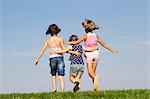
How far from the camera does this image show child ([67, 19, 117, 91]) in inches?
598

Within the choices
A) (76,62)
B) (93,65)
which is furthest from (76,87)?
(76,62)

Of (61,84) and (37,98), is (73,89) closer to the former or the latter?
(61,84)

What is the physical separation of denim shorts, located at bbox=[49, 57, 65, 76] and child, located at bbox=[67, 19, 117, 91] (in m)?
0.87

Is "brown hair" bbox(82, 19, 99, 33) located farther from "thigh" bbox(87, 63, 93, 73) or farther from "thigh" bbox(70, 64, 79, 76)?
"thigh" bbox(70, 64, 79, 76)

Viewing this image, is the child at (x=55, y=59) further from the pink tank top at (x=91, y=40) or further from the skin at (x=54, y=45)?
the pink tank top at (x=91, y=40)

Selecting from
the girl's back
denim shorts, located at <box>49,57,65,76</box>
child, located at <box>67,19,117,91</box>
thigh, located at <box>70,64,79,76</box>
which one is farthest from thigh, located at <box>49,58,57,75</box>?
child, located at <box>67,19,117,91</box>

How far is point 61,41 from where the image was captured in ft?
51.9

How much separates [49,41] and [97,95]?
16.1 feet

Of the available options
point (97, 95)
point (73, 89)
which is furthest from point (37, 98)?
point (73, 89)

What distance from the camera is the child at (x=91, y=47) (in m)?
15.2

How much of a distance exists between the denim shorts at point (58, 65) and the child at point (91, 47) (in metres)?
0.87

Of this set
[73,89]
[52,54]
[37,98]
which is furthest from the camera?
[52,54]

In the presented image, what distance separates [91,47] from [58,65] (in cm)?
Answer: 149

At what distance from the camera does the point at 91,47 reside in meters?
15.3
